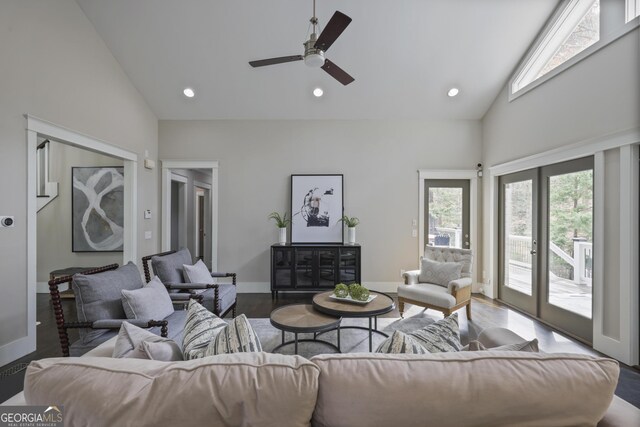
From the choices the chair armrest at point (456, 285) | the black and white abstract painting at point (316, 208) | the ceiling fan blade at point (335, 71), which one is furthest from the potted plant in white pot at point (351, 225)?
the ceiling fan blade at point (335, 71)

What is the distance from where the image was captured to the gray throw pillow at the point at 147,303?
2273 millimetres

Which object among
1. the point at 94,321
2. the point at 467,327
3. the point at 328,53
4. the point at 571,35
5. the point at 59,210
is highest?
the point at 328,53

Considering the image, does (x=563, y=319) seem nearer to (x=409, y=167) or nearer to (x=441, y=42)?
(x=409, y=167)

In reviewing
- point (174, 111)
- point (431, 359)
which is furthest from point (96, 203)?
point (431, 359)

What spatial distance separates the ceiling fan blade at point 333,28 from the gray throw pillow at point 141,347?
Result: 7.11 ft

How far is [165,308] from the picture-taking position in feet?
8.38

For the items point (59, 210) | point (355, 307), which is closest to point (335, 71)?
point (355, 307)

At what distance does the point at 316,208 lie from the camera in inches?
199

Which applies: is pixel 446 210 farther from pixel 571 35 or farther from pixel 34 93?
pixel 34 93

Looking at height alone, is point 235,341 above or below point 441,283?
above

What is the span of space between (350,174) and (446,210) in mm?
1792

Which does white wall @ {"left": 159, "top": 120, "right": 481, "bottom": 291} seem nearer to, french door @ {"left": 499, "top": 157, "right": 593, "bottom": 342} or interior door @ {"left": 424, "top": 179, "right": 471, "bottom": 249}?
interior door @ {"left": 424, "top": 179, "right": 471, "bottom": 249}

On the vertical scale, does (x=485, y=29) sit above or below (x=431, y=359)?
above

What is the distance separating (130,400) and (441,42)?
4.71 meters
